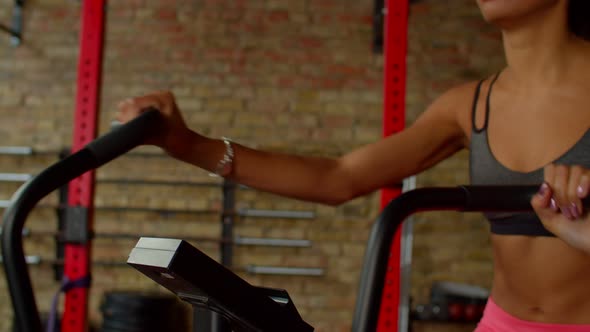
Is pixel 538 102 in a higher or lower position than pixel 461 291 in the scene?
higher

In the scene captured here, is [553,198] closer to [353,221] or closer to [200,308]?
[200,308]

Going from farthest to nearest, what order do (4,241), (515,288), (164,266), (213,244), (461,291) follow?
1. (213,244)
2. (461,291)
3. (515,288)
4. (4,241)
5. (164,266)

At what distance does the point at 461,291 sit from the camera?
404 centimetres

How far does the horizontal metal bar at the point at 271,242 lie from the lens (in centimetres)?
424

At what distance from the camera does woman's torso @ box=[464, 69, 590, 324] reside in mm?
978

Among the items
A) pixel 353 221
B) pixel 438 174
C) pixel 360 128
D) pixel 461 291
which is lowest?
pixel 461 291

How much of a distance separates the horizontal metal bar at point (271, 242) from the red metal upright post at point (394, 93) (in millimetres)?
2650

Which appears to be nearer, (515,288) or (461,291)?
(515,288)

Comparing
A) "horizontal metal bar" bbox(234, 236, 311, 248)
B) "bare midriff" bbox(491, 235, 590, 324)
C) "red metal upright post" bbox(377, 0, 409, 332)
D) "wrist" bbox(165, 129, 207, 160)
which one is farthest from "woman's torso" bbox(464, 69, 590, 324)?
"horizontal metal bar" bbox(234, 236, 311, 248)

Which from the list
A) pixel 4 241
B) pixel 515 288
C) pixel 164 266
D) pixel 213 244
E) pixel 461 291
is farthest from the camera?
pixel 213 244

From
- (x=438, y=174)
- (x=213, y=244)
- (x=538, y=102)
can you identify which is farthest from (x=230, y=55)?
(x=538, y=102)

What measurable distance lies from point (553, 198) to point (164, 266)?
17.3 inches

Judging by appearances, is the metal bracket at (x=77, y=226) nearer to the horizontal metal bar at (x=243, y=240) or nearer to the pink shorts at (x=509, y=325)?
the pink shorts at (x=509, y=325)

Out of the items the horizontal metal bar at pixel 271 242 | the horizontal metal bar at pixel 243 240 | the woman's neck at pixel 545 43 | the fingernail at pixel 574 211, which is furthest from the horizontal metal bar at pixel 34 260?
the fingernail at pixel 574 211
